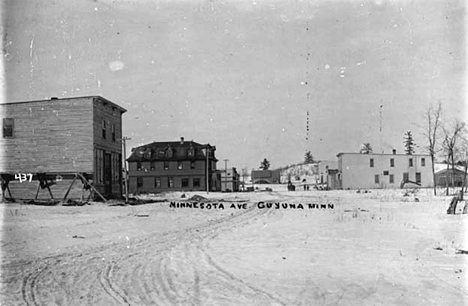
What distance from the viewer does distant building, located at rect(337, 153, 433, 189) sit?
217ft

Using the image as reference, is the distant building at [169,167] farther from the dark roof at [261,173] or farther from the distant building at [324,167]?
the dark roof at [261,173]

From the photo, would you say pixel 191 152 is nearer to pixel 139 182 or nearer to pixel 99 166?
pixel 139 182

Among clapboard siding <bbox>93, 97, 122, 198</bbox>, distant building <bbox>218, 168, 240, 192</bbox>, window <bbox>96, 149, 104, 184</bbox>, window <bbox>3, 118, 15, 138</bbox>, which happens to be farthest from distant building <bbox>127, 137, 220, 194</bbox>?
window <bbox>3, 118, 15, 138</bbox>

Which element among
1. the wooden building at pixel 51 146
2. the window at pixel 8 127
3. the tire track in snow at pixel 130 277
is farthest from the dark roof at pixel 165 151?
the tire track in snow at pixel 130 277

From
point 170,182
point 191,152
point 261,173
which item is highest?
point 191,152

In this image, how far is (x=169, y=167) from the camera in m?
55.5

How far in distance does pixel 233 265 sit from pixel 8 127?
25646mm

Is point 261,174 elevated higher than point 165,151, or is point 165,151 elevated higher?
point 165,151

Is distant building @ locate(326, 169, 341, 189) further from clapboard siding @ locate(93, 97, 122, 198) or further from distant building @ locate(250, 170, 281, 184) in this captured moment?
clapboard siding @ locate(93, 97, 122, 198)

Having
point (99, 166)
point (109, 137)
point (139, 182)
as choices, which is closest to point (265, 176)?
point (139, 182)

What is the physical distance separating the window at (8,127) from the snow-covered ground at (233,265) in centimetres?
1634

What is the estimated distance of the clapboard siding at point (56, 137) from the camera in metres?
28.4

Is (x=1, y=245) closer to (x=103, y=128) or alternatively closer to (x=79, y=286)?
(x=79, y=286)

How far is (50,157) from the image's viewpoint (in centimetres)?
Result: 2847
